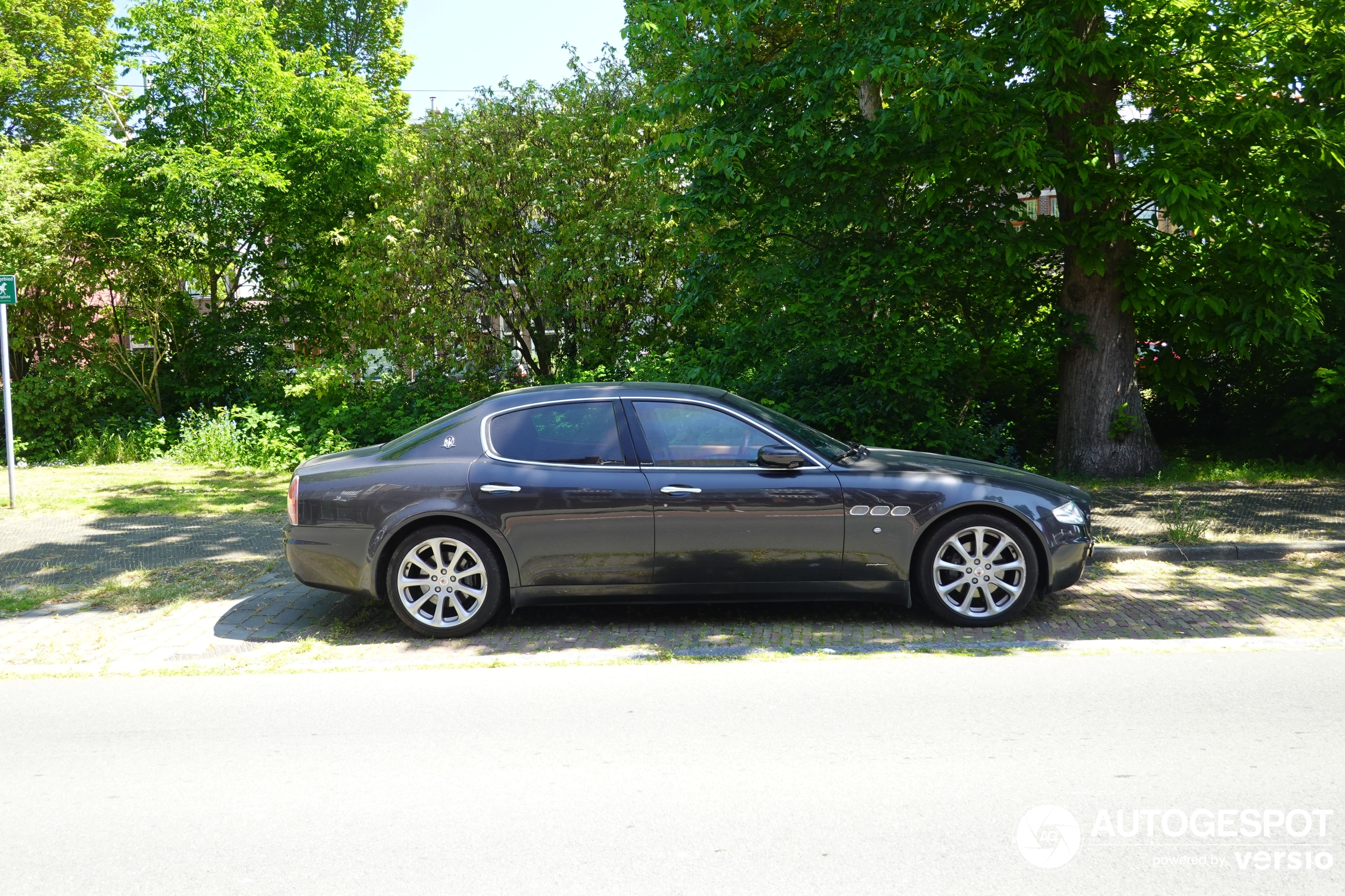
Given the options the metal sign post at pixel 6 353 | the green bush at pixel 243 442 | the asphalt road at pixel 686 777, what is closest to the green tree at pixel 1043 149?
the asphalt road at pixel 686 777

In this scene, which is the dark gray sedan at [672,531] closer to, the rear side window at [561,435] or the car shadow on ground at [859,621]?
the rear side window at [561,435]

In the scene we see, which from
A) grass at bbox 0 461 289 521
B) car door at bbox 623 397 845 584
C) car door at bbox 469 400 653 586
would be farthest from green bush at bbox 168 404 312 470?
car door at bbox 623 397 845 584

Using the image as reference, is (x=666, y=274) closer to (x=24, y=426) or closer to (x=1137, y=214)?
(x=1137, y=214)

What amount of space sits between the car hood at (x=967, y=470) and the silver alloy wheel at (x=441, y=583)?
95.1 inches

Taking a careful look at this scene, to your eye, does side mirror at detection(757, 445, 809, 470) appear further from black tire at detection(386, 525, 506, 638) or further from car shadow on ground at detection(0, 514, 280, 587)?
car shadow on ground at detection(0, 514, 280, 587)

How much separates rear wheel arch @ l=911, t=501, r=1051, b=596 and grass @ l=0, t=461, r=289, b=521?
7529mm

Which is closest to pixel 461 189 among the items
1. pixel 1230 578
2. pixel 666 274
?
Answer: pixel 666 274

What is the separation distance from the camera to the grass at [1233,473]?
472 inches

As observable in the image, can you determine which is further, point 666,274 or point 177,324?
point 177,324

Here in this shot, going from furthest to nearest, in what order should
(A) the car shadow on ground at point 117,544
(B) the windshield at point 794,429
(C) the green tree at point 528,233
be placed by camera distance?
(C) the green tree at point 528,233 → (A) the car shadow on ground at point 117,544 → (B) the windshield at point 794,429

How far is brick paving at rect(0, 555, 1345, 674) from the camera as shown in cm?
621

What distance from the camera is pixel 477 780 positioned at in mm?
4289

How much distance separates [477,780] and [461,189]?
1262 centimetres

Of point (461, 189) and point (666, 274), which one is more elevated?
point (461, 189)
